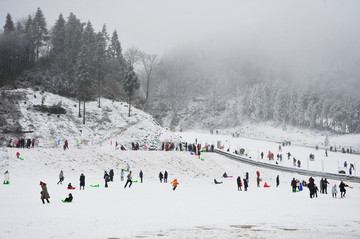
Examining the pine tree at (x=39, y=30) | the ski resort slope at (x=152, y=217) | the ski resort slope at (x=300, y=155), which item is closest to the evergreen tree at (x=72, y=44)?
the pine tree at (x=39, y=30)

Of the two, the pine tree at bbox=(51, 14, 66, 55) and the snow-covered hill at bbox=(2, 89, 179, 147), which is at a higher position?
the pine tree at bbox=(51, 14, 66, 55)

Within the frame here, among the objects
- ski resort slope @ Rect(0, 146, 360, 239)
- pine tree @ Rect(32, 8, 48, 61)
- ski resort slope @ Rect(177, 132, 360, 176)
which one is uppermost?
pine tree @ Rect(32, 8, 48, 61)

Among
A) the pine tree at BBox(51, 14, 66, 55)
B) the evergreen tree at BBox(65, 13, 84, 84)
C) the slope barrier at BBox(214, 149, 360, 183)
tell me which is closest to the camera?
the slope barrier at BBox(214, 149, 360, 183)

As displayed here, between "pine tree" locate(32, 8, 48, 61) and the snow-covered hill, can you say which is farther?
"pine tree" locate(32, 8, 48, 61)

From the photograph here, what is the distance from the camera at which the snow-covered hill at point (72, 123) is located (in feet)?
128

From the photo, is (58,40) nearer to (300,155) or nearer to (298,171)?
(300,155)

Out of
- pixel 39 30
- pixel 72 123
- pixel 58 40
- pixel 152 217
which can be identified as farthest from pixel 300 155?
pixel 39 30

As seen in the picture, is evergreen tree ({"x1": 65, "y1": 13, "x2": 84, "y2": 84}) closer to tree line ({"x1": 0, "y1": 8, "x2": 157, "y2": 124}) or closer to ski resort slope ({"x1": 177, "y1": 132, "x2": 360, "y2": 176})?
tree line ({"x1": 0, "y1": 8, "x2": 157, "y2": 124})

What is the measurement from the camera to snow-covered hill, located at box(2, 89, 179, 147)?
38875 millimetres

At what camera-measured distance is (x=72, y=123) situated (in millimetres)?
43781

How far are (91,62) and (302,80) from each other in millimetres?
70835

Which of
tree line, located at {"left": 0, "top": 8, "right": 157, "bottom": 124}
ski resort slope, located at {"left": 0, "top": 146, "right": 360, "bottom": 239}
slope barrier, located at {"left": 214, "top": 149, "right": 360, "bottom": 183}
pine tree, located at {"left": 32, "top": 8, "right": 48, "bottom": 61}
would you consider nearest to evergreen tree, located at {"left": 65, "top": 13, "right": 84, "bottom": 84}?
tree line, located at {"left": 0, "top": 8, "right": 157, "bottom": 124}

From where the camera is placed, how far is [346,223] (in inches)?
378

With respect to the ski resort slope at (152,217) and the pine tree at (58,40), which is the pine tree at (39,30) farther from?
the ski resort slope at (152,217)
